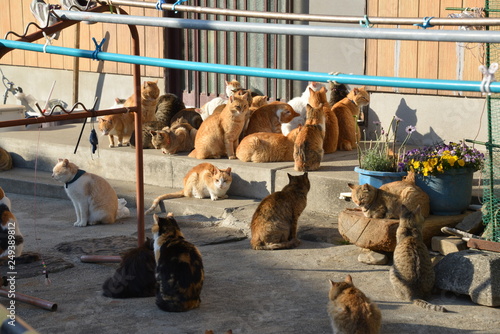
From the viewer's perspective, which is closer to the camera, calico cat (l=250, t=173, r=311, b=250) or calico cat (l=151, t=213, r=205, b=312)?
calico cat (l=151, t=213, r=205, b=312)

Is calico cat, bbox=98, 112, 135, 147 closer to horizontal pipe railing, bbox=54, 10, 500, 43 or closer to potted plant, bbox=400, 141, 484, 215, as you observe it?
potted plant, bbox=400, 141, 484, 215

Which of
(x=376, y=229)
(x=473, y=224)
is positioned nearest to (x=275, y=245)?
(x=376, y=229)

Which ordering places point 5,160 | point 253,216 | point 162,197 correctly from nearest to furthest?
point 253,216, point 162,197, point 5,160

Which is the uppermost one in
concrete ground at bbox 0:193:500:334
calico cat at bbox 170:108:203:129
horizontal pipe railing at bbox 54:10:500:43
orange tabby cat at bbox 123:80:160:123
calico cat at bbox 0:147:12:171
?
horizontal pipe railing at bbox 54:10:500:43

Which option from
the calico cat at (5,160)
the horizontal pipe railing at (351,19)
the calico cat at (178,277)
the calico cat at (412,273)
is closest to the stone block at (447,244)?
the calico cat at (412,273)

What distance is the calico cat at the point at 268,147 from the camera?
8.70 meters

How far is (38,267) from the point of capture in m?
6.71

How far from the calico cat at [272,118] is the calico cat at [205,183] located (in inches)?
40.2

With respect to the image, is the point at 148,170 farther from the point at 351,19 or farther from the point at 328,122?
the point at 351,19

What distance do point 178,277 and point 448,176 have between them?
270cm

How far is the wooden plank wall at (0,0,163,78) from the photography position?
11430 millimetres

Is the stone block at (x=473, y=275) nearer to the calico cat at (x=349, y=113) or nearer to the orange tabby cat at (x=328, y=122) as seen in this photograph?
the orange tabby cat at (x=328, y=122)

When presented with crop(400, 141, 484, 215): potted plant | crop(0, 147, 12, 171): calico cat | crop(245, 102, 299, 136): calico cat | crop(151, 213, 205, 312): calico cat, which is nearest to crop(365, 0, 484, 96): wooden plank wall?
crop(245, 102, 299, 136): calico cat

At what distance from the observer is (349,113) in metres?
9.14
